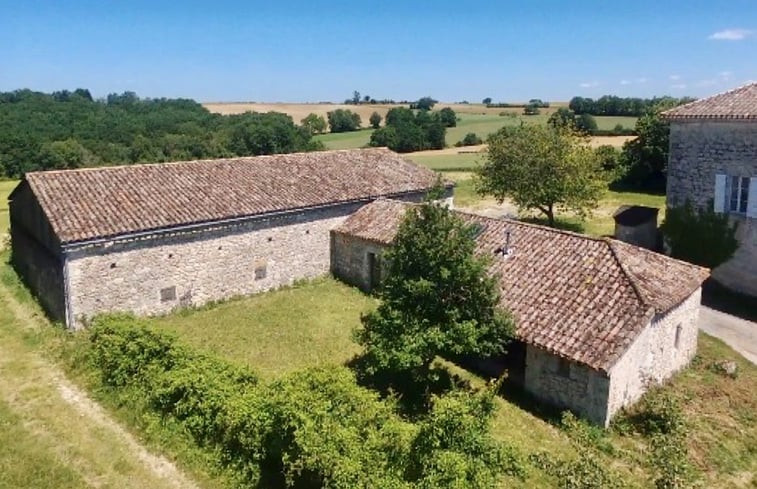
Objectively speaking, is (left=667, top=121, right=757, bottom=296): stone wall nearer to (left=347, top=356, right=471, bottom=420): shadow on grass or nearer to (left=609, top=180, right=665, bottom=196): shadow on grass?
(left=347, top=356, right=471, bottom=420): shadow on grass

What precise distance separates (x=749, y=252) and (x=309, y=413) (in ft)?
60.1

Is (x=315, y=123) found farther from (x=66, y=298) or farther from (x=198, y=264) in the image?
(x=66, y=298)

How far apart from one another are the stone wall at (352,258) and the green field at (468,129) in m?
53.3

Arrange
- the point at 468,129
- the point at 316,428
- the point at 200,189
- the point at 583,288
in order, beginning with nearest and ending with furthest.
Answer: the point at 316,428
the point at 583,288
the point at 200,189
the point at 468,129

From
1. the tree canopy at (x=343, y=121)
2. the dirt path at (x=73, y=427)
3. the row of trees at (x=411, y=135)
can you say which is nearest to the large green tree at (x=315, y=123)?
the tree canopy at (x=343, y=121)

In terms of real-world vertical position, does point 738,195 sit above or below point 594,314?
above

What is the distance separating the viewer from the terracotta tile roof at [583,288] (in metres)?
14.1

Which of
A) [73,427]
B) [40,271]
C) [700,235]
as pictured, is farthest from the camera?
[700,235]

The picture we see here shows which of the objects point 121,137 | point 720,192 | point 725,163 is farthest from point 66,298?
point 121,137

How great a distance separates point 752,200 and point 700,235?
90.4 inches

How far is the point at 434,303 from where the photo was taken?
44.9ft

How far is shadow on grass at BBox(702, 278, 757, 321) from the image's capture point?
69.7 ft

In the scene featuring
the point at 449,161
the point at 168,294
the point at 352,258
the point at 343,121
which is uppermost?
the point at 343,121

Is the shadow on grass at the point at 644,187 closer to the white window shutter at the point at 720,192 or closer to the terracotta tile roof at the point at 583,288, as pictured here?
the white window shutter at the point at 720,192
